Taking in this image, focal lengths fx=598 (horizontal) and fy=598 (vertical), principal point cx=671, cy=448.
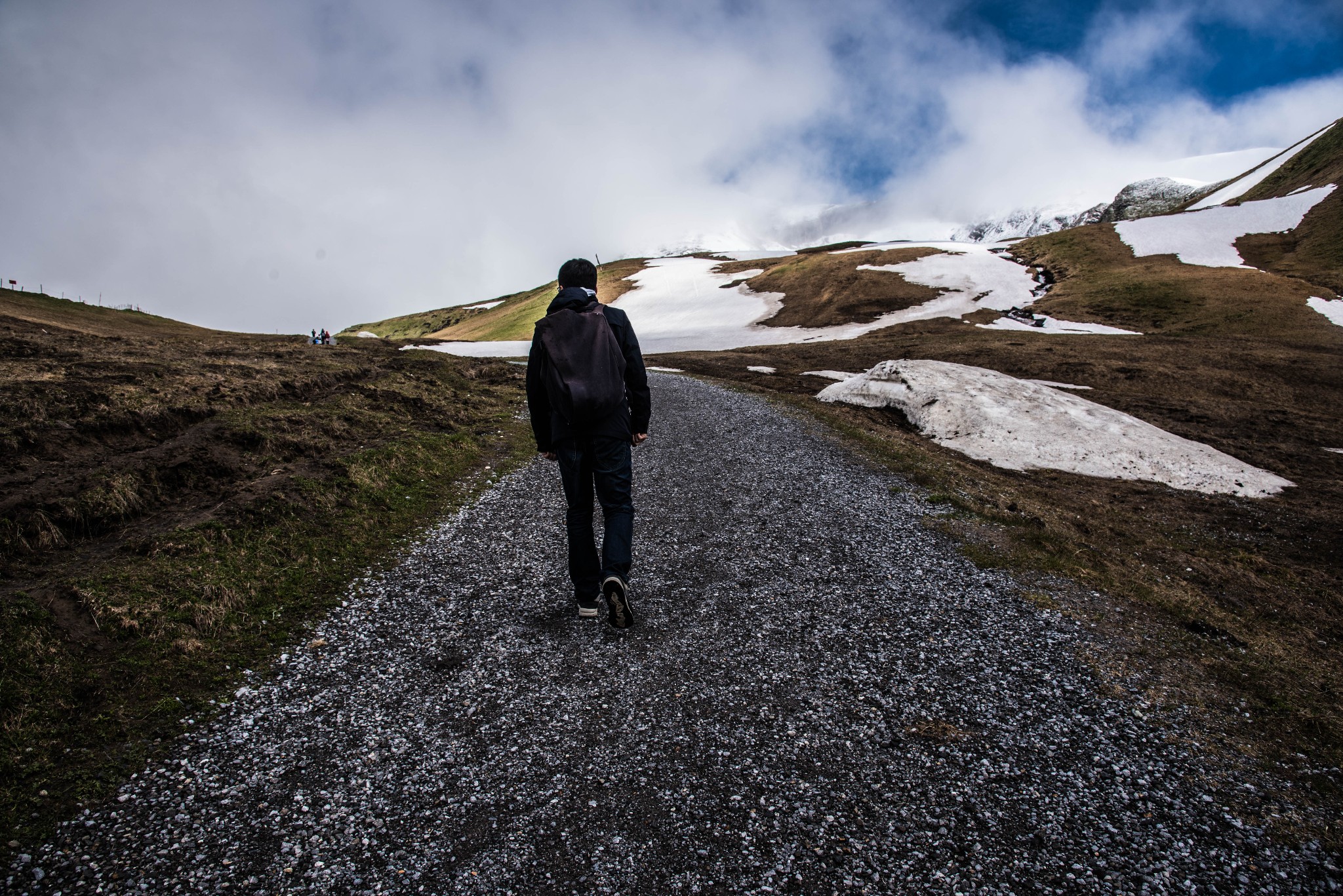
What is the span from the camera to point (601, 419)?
7195 mm

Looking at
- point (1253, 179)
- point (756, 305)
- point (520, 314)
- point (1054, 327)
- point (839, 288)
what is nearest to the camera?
point (1054, 327)

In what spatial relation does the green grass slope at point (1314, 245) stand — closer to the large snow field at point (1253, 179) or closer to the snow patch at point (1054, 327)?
the large snow field at point (1253, 179)

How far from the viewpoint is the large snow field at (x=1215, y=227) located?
77.6m

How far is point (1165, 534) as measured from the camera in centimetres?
1594

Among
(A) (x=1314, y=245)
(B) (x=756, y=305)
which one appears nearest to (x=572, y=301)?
(B) (x=756, y=305)

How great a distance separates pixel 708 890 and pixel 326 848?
9.67 feet

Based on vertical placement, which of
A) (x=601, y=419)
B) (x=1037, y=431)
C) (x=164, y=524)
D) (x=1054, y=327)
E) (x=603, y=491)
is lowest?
(x=1037, y=431)

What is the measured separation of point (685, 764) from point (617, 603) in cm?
238

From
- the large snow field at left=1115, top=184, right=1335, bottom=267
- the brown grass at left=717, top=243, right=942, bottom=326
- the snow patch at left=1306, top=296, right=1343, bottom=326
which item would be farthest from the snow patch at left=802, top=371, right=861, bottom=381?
the large snow field at left=1115, top=184, right=1335, bottom=267

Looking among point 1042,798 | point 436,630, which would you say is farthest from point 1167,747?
point 436,630

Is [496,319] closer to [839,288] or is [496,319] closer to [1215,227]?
[839,288]

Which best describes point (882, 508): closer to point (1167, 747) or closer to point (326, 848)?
point (1167, 747)

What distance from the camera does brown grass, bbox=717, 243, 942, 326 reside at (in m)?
76.3

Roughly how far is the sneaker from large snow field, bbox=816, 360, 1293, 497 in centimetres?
2009
